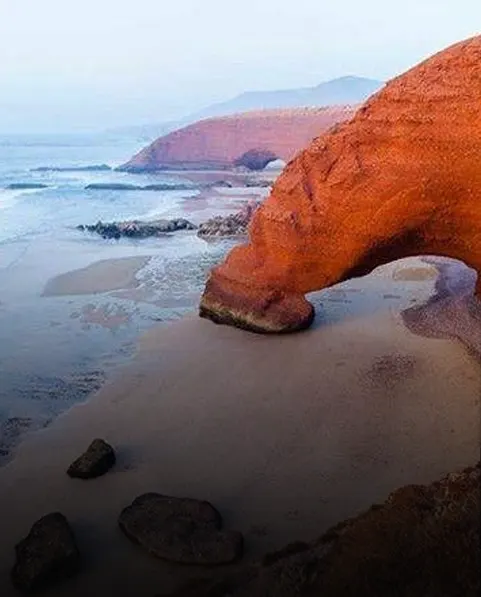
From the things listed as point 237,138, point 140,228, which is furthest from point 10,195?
point 237,138

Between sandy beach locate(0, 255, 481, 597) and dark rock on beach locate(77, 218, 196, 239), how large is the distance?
8.96 metres

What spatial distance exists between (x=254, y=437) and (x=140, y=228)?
1232 centimetres

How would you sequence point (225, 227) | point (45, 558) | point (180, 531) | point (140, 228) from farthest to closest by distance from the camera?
1. point (140, 228)
2. point (225, 227)
3. point (180, 531)
4. point (45, 558)

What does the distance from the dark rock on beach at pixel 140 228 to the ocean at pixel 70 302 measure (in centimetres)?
42

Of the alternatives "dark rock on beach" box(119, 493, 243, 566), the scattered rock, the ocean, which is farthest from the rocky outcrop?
the scattered rock

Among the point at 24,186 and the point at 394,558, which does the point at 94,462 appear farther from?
the point at 24,186

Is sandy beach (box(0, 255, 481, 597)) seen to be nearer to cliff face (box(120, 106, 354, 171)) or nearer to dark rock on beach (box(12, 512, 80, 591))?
dark rock on beach (box(12, 512, 80, 591))

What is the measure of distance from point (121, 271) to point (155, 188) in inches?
778

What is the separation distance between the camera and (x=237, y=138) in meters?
42.3

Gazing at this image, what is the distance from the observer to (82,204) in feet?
86.2

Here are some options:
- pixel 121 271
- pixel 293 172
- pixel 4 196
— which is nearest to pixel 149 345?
pixel 293 172

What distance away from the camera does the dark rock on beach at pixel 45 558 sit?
171 inches

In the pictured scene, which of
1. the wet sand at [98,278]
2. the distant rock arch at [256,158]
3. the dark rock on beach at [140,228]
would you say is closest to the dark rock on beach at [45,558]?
the wet sand at [98,278]

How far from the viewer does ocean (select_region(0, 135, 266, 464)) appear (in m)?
7.48
